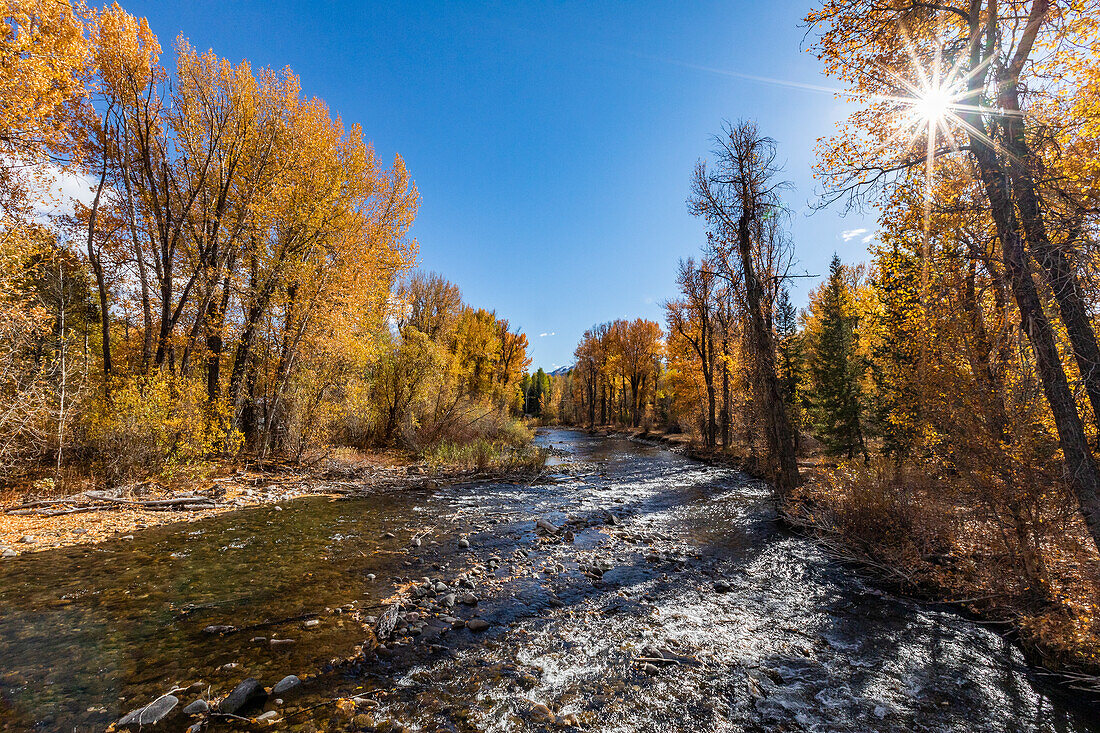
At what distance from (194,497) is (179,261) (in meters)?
8.26

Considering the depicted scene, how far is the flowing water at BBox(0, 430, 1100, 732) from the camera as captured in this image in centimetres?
334

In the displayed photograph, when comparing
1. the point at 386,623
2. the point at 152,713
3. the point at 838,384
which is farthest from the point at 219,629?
the point at 838,384

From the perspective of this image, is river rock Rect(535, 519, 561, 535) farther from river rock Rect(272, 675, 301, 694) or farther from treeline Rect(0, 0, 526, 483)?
treeline Rect(0, 0, 526, 483)

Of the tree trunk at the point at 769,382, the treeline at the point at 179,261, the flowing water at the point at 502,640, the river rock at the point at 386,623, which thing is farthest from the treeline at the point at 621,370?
the river rock at the point at 386,623

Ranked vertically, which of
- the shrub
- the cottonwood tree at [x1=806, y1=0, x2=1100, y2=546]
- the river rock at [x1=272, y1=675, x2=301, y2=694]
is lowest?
the river rock at [x1=272, y1=675, x2=301, y2=694]

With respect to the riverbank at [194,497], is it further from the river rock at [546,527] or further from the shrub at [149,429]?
the river rock at [546,527]

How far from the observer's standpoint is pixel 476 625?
15.4 ft

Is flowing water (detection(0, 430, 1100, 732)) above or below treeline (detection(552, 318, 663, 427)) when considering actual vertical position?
below

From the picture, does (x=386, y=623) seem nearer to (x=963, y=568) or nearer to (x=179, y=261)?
(x=963, y=568)

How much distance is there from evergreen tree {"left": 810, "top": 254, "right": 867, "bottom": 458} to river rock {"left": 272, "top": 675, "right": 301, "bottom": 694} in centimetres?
1914

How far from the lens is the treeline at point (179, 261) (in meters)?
8.09

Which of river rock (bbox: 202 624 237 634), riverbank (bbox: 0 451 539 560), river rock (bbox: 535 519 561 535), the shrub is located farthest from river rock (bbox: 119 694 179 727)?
the shrub

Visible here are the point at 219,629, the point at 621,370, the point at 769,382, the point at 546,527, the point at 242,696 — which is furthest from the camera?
the point at 621,370

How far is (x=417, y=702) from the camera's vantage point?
338 cm
